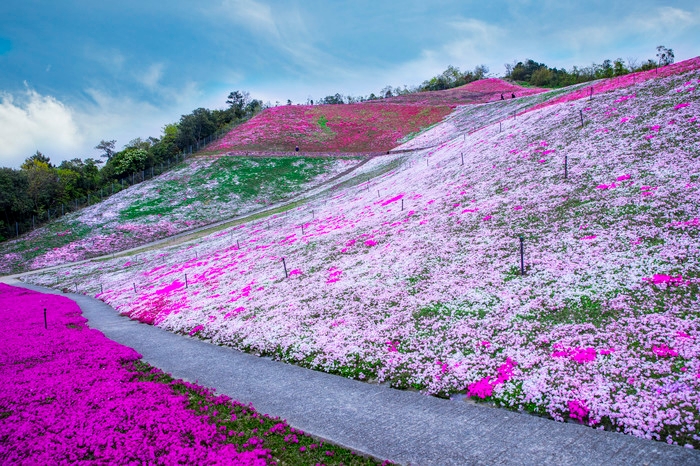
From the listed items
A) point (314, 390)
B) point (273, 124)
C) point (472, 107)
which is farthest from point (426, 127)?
point (314, 390)

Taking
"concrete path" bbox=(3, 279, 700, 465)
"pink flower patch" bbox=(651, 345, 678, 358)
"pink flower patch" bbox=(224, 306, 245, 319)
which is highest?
"pink flower patch" bbox=(651, 345, 678, 358)

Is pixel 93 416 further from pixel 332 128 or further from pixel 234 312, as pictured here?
pixel 332 128

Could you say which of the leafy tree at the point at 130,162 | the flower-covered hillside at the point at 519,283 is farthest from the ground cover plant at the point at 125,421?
the leafy tree at the point at 130,162

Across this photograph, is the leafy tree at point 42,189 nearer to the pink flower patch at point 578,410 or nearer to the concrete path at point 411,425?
the concrete path at point 411,425

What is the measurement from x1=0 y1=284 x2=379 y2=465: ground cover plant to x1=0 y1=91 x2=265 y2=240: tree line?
65.7 meters

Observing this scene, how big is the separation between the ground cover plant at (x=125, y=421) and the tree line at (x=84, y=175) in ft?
216

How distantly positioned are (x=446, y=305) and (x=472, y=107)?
81.9m

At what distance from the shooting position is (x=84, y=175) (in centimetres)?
8800

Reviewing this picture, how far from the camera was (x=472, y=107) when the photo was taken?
287 feet

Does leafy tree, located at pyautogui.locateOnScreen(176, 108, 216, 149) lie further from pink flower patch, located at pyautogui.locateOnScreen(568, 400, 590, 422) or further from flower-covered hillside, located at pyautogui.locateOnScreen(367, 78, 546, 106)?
pink flower patch, located at pyautogui.locateOnScreen(568, 400, 590, 422)

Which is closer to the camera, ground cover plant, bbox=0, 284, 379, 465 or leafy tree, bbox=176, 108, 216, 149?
ground cover plant, bbox=0, 284, 379, 465

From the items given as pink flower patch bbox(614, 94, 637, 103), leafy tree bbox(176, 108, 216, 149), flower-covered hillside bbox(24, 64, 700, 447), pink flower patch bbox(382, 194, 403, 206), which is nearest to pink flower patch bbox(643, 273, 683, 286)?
flower-covered hillside bbox(24, 64, 700, 447)

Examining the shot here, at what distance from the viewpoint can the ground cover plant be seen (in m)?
8.97

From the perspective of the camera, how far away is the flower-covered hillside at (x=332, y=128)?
87.6m
